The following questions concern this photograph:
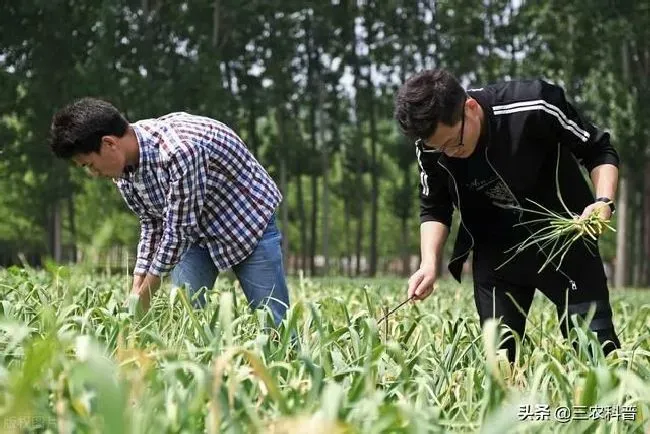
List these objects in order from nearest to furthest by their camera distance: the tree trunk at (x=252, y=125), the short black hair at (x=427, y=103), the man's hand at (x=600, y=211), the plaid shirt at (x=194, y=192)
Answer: the short black hair at (x=427, y=103) < the man's hand at (x=600, y=211) < the plaid shirt at (x=194, y=192) < the tree trunk at (x=252, y=125)

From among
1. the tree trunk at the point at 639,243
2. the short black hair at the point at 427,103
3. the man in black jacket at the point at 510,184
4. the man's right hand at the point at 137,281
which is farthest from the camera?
the tree trunk at the point at 639,243

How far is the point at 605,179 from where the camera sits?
316cm

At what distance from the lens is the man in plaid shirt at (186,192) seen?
10.9 ft

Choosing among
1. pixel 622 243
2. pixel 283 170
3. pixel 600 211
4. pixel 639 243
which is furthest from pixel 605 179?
pixel 639 243

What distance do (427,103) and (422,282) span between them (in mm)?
686

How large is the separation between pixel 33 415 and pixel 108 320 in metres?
A: 1.22

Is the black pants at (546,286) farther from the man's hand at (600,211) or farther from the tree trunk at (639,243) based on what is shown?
the tree trunk at (639,243)

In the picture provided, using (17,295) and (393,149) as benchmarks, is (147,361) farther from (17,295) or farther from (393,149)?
(393,149)

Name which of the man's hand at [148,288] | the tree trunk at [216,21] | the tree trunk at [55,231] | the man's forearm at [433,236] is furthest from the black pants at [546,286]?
the tree trunk at [216,21]

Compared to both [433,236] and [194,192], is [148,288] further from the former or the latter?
[433,236]

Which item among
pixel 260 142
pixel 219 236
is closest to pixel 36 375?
pixel 219 236

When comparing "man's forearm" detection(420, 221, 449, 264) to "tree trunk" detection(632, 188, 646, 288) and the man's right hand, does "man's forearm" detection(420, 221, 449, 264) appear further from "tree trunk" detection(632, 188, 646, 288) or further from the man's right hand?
"tree trunk" detection(632, 188, 646, 288)

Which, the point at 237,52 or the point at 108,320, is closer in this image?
the point at 108,320

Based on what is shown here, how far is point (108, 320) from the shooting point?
9.31 feet
